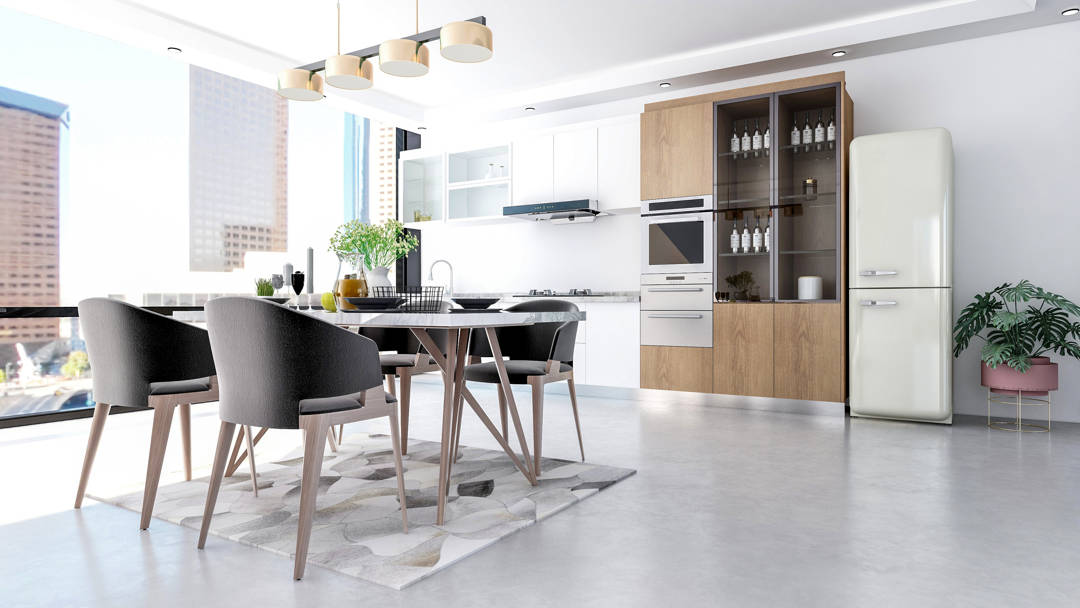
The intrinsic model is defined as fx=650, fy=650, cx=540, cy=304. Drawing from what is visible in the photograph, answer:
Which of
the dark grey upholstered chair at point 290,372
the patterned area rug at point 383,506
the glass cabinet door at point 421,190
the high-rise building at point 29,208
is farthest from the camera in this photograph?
the glass cabinet door at point 421,190

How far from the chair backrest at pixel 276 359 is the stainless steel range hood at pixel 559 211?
3678mm

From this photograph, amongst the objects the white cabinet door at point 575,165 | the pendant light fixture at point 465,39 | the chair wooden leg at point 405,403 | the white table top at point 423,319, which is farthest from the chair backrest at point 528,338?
the white cabinet door at point 575,165

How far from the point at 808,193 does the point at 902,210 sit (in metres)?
0.63

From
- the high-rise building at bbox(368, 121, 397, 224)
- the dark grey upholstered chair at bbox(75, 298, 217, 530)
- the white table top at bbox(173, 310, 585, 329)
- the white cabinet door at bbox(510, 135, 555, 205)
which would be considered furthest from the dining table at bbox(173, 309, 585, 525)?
the high-rise building at bbox(368, 121, 397, 224)

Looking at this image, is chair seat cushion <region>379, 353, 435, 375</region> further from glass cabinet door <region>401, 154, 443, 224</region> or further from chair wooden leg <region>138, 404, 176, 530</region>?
glass cabinet door <region>401, 154, 443, 224</region>

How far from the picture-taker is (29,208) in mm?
4234

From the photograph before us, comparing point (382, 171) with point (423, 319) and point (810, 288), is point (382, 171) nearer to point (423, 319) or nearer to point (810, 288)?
point (810, 288)

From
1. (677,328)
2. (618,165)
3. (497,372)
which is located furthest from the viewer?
(618,165)

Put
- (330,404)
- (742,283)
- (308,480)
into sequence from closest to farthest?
(308,480) → (330,404) → (742,283)

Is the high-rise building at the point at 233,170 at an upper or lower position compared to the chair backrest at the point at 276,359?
upper

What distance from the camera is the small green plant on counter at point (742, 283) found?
470 cm

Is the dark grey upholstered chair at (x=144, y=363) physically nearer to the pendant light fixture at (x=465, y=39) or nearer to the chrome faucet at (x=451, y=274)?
the pendant light fixture at (x=465, y=39)

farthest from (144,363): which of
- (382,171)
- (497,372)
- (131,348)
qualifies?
(382,171)

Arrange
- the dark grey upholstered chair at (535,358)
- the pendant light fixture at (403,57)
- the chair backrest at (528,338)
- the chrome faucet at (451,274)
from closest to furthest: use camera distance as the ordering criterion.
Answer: the dark grey upholstered chair at (535,358)
the pendant light fixture at (403,57)
the chair backrest at (528,338)
the chrome faucet at (451,274)
